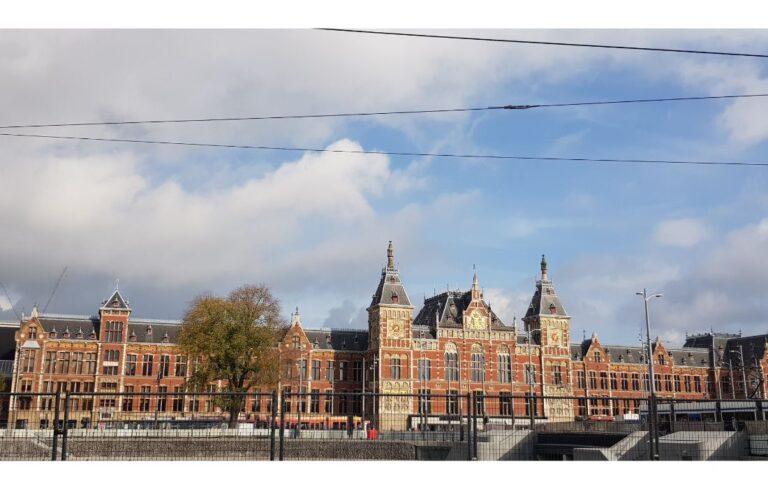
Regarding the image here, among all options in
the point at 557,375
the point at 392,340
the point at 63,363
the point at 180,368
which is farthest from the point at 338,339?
the point at 63,363

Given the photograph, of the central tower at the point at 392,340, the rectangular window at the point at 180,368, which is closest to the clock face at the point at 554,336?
the central tower at the point at 392,340

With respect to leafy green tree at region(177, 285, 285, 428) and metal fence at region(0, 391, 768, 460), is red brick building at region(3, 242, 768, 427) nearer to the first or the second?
leafy green tree at region(177, 285, 285, 428)

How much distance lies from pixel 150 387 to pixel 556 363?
42636mm

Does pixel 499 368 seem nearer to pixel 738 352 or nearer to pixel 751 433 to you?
pixel 738 352

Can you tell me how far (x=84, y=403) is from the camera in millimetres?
67875

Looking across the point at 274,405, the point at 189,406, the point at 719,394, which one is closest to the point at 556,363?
the point at 719,394

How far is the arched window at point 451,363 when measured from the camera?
2982 inches

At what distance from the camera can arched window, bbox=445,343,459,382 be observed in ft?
249

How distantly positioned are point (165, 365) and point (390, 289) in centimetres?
2396

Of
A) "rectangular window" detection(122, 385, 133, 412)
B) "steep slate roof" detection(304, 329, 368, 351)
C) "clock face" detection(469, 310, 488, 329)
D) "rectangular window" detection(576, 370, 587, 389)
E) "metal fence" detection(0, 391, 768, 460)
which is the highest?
"clock face" detection(469, 310, 488, 329)

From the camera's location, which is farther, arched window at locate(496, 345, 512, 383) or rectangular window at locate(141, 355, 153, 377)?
arched window at locate(496, 345, 512, 383)

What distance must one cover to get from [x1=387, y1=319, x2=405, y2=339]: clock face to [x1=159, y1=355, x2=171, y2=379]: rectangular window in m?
22.3

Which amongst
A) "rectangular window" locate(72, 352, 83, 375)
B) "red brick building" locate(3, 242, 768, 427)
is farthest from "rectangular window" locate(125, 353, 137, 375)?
"rectangular window" locate(72, 352, 83, 375)

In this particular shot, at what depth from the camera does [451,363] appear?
76.1 meters
